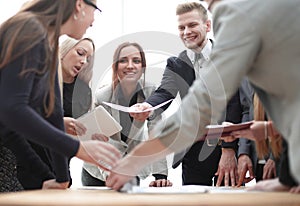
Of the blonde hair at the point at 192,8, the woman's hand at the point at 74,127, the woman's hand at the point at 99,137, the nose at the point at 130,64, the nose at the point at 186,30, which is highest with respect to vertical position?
the blonde hair at the point at 192,8

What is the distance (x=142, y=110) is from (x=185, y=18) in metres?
0.57

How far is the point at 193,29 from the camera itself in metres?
2.19

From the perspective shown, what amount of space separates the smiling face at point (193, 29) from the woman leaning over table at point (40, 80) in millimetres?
867

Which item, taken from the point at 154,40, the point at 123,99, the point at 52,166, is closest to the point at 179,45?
the point at 154,40

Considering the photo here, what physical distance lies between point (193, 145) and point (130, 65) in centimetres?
51

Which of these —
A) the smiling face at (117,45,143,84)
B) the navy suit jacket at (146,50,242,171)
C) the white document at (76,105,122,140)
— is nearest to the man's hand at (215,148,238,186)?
the navy suit jacket at (146,50,242,171)

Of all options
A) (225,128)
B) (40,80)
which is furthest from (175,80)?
(40,80)

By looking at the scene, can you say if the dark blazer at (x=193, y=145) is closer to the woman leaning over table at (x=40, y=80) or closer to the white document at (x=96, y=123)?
the white document at (x=96, y=123)

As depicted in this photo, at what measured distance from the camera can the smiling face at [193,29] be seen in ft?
7.11

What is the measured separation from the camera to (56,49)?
1.24m

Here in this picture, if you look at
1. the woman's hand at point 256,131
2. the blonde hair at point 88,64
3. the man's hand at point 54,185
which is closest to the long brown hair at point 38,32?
the man's hand at point 54,185

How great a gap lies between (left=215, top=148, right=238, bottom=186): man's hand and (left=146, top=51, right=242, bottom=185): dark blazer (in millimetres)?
47

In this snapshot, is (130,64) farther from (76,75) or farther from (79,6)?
(79,6)

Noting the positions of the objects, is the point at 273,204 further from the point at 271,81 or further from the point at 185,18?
the point at 185,18
